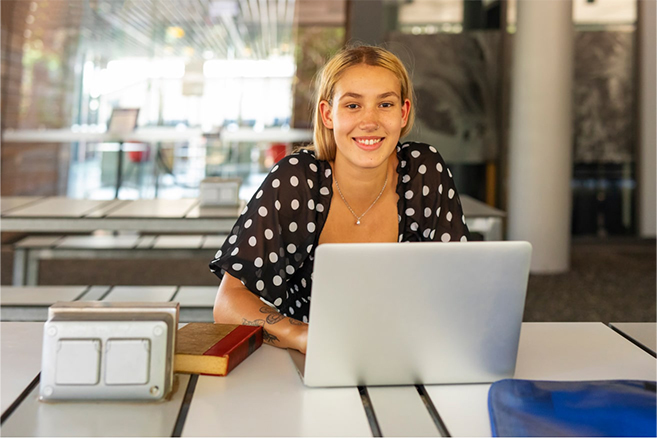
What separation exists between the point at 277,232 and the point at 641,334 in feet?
2.82

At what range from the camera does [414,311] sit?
1.02m

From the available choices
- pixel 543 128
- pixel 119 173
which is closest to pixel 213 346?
pixel 543 128

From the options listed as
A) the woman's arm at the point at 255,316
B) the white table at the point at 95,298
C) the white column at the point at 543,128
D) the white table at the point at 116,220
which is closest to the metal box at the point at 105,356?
the woman's arm at the point at 255,316

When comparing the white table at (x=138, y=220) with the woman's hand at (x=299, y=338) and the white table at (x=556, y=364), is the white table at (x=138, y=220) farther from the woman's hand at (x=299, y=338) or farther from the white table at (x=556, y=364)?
the woman's hand at (x=299, y=338)

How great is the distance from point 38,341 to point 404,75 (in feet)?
3.71

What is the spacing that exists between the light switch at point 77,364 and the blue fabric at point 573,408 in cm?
60

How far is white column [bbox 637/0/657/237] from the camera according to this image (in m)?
5.98

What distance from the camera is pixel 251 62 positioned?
6945 mm

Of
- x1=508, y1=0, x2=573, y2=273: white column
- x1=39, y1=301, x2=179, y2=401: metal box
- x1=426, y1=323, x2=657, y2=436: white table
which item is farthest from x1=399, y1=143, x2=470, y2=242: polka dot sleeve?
x1=508, y1=0, x2=573, y2=273: white column

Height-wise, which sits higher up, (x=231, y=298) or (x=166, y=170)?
→ (x=166, y=170)

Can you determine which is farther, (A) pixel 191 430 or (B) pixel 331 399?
(B) pixel 331 399

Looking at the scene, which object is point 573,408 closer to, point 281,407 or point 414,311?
point 414,311

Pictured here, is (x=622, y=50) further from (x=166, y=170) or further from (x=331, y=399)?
(x=331, y=399)

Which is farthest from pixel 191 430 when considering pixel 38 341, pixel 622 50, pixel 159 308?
pixel 622 50
